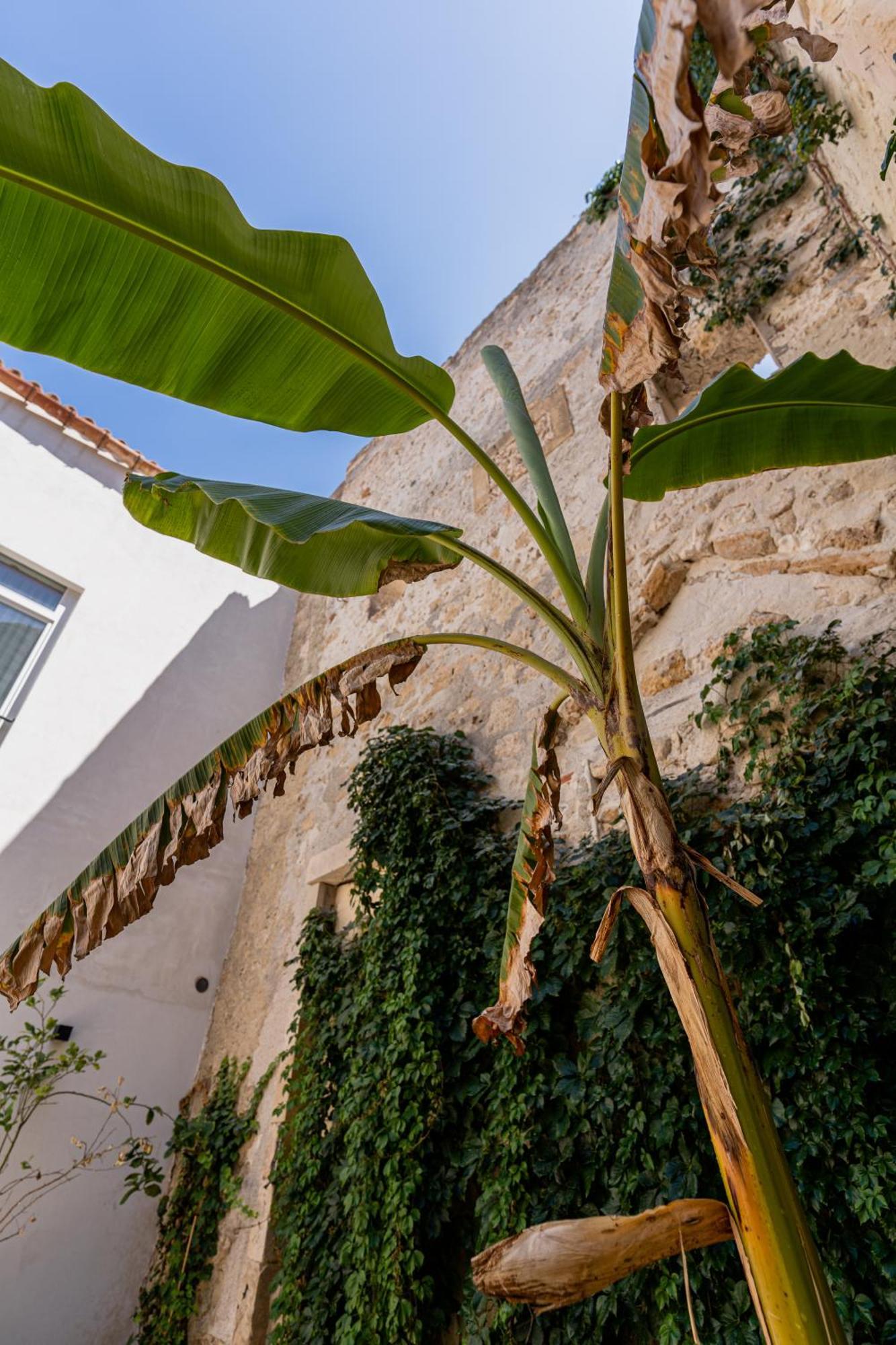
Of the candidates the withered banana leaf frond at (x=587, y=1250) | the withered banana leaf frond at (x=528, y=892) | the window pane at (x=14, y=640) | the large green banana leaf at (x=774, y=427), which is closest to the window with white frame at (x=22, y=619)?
the window pane at (x=14, y=640)

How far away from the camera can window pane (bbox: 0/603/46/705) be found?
190 inches

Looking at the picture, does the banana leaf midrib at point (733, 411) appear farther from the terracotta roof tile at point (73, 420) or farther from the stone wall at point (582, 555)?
the terracotta roof tile at point (73, 420)

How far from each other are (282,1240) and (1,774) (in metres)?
3.12

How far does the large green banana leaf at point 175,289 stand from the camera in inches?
63.1

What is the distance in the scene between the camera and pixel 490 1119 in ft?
8.00

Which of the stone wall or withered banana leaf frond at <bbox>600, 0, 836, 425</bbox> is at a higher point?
the stone wall

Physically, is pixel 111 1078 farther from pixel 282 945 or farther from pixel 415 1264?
pixel 415 1264

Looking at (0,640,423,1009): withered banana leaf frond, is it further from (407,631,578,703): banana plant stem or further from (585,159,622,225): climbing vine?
(585,159,622,225): climbing vine

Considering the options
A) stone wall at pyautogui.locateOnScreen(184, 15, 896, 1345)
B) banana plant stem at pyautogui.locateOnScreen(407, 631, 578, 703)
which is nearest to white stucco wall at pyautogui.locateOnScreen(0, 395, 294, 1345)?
stone wall at pyautogui.locateOnScreen(184, 15, 896, 1345)

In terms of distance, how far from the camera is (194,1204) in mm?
3830

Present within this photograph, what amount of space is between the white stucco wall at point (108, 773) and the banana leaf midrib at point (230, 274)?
3.84 metres

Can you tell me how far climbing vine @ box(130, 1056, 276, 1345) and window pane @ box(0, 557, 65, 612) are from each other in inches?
137

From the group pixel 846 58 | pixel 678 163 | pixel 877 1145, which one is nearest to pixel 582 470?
pixel 846 58

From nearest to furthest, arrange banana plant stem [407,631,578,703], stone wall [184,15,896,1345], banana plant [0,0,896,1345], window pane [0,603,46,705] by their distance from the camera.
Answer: banana plant [0,0,896,1345]
banana plant stem [407,631,578,703]
stone wall [184,15,896,1345]
window pane [0,603,46,705]
